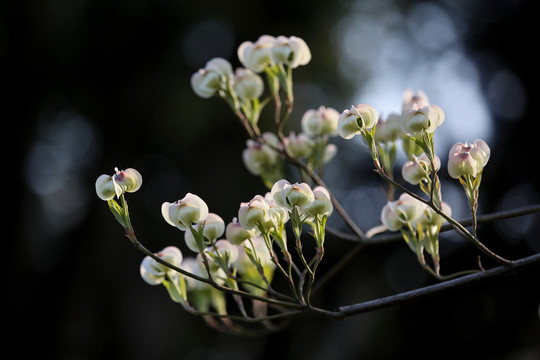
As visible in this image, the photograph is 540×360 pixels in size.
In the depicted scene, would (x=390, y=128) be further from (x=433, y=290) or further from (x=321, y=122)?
(x=433, y=290)

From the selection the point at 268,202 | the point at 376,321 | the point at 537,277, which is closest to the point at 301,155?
the point at 268,202

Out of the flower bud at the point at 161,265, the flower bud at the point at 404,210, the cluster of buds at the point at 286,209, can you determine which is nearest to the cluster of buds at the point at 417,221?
the flower bud at the point at 404,210

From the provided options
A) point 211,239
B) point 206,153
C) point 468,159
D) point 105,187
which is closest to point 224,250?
point 211,239

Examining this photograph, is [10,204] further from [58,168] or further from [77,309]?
[77,309]

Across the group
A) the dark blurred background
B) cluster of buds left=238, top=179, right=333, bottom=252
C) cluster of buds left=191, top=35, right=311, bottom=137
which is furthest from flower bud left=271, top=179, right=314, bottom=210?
the dark blurred background

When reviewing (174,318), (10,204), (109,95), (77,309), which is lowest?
(174,318)

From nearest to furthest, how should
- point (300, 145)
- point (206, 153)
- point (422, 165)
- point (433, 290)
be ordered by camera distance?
point (433, 290) → point (422, 165) → point (300, 145) → point (206, 153)
